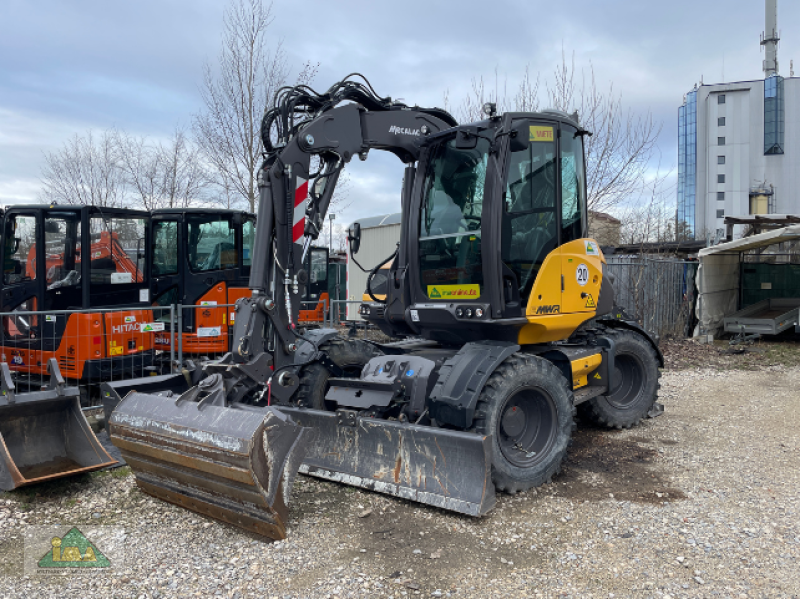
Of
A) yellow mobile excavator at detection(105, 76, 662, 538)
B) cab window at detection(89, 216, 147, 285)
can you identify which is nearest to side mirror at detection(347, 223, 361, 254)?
yellow mobile excavator at detection(105, 76, 662, 538)

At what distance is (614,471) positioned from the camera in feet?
16.9

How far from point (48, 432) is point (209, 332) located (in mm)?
4023

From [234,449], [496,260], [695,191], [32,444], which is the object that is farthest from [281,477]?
[695,191]

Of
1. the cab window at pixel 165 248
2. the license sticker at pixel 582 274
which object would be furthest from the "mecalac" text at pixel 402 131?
the cab window at pixel 165 248

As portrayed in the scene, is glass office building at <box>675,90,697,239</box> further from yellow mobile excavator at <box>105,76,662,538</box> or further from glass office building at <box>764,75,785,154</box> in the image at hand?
yellow mobile excavator at <box>105,76,662,538</box>

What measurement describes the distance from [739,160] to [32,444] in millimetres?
56442

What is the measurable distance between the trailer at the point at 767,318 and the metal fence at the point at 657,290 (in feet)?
3.17

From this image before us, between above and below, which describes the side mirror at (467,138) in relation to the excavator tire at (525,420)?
above

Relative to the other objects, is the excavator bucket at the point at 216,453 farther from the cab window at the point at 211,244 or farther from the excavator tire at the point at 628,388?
the cab window at the point at 211,244

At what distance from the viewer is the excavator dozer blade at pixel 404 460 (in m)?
4.01

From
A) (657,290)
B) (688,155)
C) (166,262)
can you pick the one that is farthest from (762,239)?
(688,155)

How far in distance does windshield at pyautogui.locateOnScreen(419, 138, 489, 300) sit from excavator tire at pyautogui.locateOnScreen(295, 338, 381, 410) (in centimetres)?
88

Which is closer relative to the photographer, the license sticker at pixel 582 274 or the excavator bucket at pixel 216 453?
the excavator bucket at pixel 216 453

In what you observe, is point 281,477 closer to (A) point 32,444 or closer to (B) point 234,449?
(B) point 234,449
